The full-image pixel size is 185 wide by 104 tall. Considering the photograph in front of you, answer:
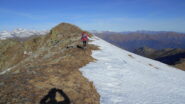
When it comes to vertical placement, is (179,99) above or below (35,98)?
below

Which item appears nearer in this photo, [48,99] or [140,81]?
[48,99]

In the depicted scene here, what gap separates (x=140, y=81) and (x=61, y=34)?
127ft

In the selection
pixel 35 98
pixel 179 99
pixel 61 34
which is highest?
pixel 61 34

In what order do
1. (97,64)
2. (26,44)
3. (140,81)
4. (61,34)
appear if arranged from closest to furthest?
(140,81) → (97,64) → (61,34) → (26,44)

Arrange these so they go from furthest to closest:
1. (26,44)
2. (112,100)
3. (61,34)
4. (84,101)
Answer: (26,44) → (61,34) → (112,100) → (84,101)

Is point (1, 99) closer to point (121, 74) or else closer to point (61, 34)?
point (121, 74)

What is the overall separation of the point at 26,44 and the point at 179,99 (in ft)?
176

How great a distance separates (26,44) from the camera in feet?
183

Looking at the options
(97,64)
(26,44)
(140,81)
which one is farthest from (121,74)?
(26,44)

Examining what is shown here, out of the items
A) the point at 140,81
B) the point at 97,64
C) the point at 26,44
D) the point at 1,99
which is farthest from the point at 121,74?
the point at 26,44

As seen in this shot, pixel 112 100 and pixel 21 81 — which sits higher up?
pixel 21 81

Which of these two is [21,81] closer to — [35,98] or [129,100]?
→ [35,98]

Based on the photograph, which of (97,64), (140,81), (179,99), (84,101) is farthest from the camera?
(97,64)

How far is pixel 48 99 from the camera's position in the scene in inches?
403
